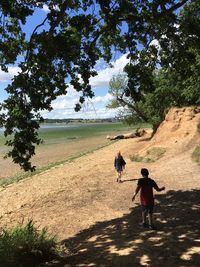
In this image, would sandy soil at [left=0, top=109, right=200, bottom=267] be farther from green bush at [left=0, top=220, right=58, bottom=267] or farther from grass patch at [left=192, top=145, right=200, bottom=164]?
green bush at [left=0, top=220, right=58, bottom=267]

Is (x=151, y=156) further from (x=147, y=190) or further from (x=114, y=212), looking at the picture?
(x=147, y=190)

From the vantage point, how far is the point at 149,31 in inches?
572

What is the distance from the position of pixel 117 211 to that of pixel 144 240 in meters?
5.51

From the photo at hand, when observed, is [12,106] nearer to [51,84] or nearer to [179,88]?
[51,84]

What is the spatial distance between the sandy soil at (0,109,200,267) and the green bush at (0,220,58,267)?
55 centimetres

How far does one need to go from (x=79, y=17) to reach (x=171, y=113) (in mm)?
23604

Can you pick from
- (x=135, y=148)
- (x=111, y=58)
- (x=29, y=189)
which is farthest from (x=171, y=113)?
(x=111, y=58)

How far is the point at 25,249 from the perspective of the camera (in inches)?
395

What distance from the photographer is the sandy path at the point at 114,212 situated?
9.32 metres

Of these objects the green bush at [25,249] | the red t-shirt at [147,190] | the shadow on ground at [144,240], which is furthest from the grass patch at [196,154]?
the green bush at [25,249]

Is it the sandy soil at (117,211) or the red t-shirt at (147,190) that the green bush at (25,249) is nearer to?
the sandy soil at (117,211)

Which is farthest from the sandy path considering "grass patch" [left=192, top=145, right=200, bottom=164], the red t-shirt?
the red t-shirt

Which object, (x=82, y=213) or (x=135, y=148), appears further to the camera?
(x=135, y=148)

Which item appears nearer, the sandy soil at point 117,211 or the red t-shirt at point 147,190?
the sandy soil at point 117,211
